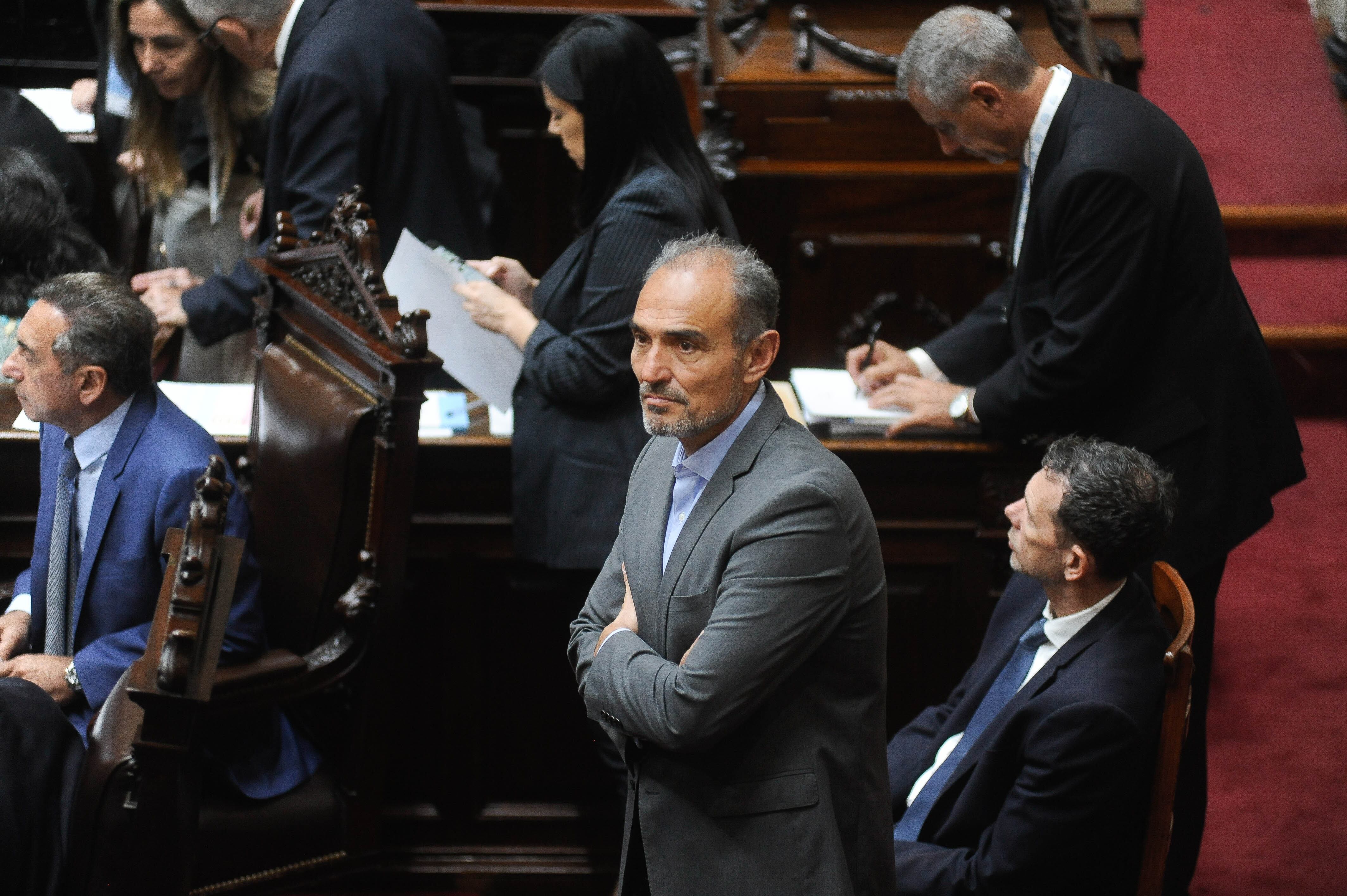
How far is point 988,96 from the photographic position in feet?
8.04

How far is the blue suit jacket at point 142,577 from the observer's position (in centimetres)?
217

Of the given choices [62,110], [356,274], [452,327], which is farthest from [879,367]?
[62,110]

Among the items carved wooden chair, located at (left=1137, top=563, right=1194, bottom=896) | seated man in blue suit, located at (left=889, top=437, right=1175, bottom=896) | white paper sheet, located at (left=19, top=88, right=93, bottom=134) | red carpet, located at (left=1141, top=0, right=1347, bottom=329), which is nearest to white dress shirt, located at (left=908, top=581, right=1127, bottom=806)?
seated man in blue suit, located at (left=889, top=437, right=1175, bottom=896)

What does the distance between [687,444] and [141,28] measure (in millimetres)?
2207

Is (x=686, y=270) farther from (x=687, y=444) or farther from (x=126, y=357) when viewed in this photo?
(x=126, y=357)

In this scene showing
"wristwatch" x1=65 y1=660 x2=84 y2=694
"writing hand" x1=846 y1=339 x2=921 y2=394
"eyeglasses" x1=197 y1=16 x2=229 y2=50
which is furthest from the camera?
"eyeglasses" x1=197 y1=16 x2=229 y2=50

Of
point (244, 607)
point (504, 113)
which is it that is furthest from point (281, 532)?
point (504, 113)

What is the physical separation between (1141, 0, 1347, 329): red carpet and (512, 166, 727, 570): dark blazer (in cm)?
284

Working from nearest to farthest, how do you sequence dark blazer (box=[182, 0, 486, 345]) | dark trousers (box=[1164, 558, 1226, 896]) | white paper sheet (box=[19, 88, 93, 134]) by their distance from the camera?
dark trousers (box=[1164, 558, 1226, 896])
dark blazer (box=[182, 0, 486, 345])
white paper sheet (box=[19, 88, 93, 134])

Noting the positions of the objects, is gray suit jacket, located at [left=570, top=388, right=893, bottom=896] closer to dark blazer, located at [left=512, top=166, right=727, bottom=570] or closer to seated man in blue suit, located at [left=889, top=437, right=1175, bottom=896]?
seated man in blue suit, located at [left=889, top=437, right=1175, bottom=896]

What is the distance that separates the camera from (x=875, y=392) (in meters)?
2.80

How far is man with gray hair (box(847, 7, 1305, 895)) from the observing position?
2.38 metres

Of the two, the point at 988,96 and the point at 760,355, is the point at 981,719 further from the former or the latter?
the point at 988,96

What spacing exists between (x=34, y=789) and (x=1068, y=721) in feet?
4.93
